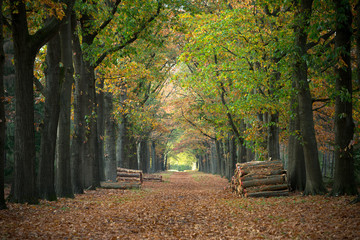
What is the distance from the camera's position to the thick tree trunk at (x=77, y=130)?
48.8 ft

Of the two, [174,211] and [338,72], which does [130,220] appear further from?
[338,72]

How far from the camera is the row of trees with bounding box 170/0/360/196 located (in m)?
11.1

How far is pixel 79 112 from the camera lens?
1538 cm

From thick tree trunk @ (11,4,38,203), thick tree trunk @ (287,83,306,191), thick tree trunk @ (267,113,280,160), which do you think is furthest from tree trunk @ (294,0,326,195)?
thick tree trunk @ (11,4,38,203)

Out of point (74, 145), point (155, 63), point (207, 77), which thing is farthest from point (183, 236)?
point (155, 63)

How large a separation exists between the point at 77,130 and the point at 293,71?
9.52 meters

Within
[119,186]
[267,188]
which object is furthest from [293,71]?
[119,186]

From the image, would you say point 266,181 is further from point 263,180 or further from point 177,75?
point 177,75

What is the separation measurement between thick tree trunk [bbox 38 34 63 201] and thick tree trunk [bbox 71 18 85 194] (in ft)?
10.3

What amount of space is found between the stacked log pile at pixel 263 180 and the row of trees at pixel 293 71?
1196 mm

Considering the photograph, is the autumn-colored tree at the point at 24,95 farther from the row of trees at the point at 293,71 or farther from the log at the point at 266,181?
the log at the point at 266,181

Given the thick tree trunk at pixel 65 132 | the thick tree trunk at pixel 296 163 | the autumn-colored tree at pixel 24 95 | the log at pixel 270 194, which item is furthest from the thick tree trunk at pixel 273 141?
the autumn-colored tree at pixel 24 95

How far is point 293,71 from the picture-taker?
40.1 ft

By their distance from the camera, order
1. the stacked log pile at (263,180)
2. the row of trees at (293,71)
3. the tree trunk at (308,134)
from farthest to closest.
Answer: the stacked log pile at (263,180), the tree trunk at (308,134), the row of trees at (293,71)
